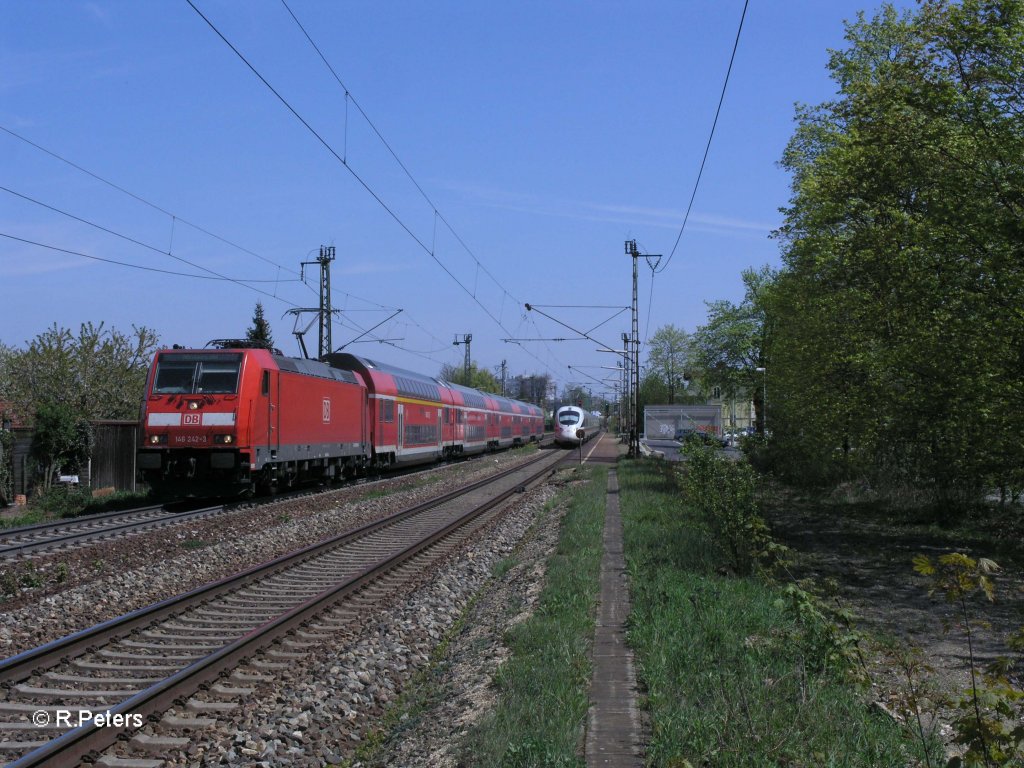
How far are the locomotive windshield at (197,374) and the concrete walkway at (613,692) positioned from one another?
11205 mm

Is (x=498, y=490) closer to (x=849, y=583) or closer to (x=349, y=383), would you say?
(x=349, y=383)

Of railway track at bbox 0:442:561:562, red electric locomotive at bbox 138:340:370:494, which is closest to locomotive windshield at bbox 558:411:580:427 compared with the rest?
red electric locomotive at bbox 138:340:370:494

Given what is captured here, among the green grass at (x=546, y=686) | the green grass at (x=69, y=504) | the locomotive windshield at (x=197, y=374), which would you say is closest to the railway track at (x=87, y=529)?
the green grass at (x=69, y=504)

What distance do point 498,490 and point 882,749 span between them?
73.6 feet

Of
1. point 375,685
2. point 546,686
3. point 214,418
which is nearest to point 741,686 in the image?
point 546,686

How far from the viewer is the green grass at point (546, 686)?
5.07 metres

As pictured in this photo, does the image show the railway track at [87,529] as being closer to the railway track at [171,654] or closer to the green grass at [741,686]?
the railway track at [171,654]

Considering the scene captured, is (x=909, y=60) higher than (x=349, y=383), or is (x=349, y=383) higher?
(x=909, y=60)

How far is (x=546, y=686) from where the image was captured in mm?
6230

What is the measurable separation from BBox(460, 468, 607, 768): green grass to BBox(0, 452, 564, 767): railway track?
2.08 meters

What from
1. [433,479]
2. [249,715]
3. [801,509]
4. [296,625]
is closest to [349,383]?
[433,479]

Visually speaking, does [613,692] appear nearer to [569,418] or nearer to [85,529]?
[85,529]

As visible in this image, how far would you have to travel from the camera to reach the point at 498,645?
8.12m

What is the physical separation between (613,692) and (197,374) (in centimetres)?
1512
